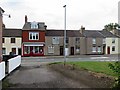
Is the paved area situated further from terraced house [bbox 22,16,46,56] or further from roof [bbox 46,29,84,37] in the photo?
roof [bbox 46,29,84,37]

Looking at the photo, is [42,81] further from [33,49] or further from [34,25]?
[34,25]

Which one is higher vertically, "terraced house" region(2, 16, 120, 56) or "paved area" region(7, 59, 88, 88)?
"terraced house" region(2, 16, 120, 56)

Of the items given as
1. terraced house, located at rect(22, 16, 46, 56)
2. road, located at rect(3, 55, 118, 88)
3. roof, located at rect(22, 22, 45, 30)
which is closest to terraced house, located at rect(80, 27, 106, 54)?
roof, located at rect(22, 22, 45, 30)

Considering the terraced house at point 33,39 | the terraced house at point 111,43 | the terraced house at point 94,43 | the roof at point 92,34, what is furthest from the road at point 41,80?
the terraced house at point 111,43

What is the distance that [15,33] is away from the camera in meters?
64.5

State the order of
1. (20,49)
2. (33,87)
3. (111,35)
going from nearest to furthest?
1. (33,87)
2. (20,49)
3. (111,35)

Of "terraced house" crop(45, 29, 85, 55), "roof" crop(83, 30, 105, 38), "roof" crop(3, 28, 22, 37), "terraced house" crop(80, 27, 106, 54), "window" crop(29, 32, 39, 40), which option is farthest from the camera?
"roof" crop(83, 30, 105, 38)

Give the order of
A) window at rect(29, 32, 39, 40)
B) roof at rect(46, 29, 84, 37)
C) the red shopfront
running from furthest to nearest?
1. roof at rect(46, 29, 84, 37)
2. window at rect(29, 32, 39, 40)
3. the red shopfront

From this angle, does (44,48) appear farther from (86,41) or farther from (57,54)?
(86,41)

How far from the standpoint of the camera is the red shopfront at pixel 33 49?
62688mm

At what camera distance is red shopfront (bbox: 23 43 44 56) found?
6269 centimetres

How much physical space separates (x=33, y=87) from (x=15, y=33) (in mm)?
51466

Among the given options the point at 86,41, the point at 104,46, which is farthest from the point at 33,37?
the point at 104,46

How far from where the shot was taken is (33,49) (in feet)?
208
